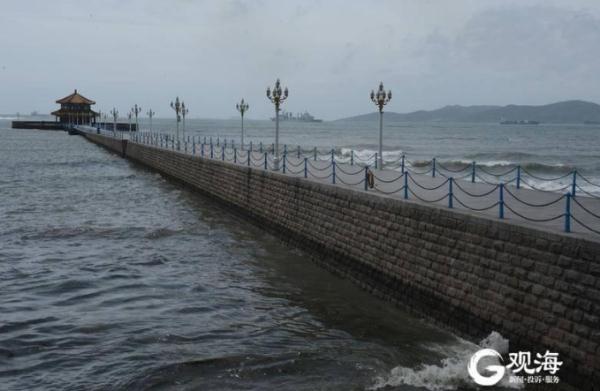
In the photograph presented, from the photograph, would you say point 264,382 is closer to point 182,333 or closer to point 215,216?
point 182,333

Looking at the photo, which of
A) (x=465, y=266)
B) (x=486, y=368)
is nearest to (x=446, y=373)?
(x=486, y=368)

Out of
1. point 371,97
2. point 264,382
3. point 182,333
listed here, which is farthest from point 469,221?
point 371,97

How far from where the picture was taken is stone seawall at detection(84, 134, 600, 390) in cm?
980

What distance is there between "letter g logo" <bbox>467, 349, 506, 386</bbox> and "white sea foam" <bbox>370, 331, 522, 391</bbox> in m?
0.08

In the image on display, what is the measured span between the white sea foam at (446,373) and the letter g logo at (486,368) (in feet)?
0.25

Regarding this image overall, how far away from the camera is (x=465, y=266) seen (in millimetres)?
12477

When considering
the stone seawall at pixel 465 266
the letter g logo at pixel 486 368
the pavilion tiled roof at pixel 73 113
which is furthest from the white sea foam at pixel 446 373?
the pavilion tiled roof at pixel 73 113

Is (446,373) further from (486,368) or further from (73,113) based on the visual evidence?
(73,113)

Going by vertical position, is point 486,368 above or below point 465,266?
below

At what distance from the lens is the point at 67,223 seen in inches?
1003

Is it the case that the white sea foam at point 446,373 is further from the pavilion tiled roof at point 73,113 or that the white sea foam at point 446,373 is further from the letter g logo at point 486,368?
the pavilion tiled roof at point 73,113

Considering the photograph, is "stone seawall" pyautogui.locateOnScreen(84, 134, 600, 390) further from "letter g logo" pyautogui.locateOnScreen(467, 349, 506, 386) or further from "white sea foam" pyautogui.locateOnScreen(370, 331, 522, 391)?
"letter g logo" pyautogui.locateOnScreen(467, 349, 506, 386)

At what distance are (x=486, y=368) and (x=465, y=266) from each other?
226cm

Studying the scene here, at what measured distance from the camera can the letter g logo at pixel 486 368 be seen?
34.2 ft
